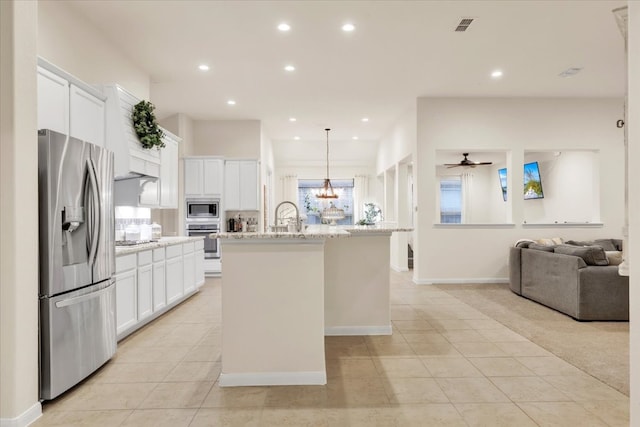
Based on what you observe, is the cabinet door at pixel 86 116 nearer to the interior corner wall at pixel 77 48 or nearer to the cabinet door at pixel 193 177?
the interior corner wall at pixel 77 48

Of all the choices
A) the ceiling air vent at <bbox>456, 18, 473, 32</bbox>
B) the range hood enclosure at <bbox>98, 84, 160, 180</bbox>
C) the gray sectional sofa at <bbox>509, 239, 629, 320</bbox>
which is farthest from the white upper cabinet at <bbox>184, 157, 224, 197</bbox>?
the gray sectional sofa at <bbox>509, 239, 629, 320</bbox>

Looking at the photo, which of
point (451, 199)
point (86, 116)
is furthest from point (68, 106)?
point (451, 199)

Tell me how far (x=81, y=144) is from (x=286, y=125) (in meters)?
6.07

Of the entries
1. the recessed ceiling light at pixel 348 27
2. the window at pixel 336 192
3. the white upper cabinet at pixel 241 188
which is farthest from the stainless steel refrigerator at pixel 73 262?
the window at pixel 336 192

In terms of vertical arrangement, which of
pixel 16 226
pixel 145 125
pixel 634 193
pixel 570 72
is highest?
pixel 570 72

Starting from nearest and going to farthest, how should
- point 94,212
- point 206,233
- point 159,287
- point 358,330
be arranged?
1. point 94,212
2. point 358,330
3. point 159,287
4. point 206,233

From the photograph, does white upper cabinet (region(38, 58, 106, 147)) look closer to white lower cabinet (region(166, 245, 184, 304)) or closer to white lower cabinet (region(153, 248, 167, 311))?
white lower cabinet (region(153, 248, 167, 311))

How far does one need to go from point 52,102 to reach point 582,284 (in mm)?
5482

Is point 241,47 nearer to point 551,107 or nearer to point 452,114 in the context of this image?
point 452,114

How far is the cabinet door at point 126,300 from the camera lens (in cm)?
358

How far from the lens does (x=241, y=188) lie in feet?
25.1

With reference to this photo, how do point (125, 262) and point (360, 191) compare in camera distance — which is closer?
point (125, 262)

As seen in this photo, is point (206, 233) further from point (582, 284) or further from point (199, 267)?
point (582, 284)

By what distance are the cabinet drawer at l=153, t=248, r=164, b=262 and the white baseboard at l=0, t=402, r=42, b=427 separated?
210 cm
